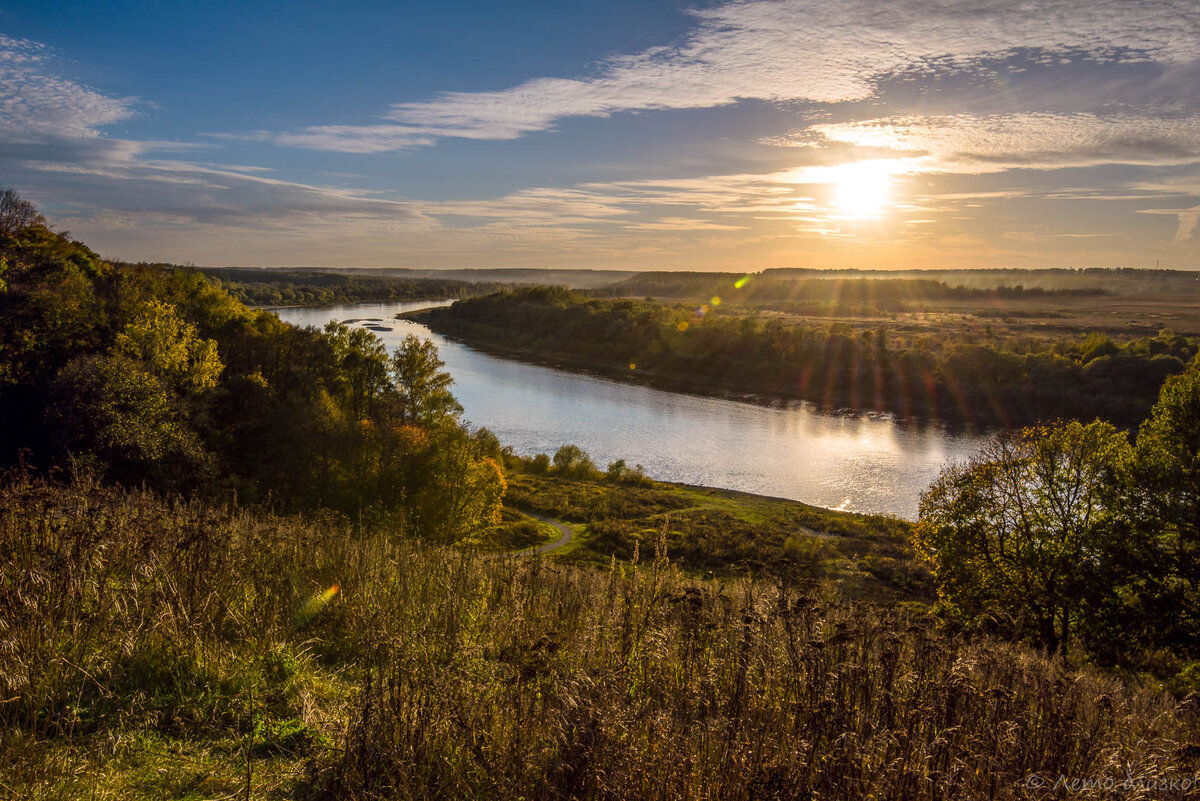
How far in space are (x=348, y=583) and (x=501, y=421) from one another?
5220cm

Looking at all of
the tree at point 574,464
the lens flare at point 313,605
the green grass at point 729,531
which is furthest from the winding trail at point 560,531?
the lens flare at point 313,605

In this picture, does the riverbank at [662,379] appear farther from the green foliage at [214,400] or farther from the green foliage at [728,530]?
the green foliage at [214,400]

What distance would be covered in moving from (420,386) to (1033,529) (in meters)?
26.9

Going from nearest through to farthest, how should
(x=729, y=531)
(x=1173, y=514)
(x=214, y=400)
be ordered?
(x=1173, y=514), (x=214, y=400), (x=729, y=531)

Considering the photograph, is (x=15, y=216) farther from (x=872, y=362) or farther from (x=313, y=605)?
(x=872, y=362)

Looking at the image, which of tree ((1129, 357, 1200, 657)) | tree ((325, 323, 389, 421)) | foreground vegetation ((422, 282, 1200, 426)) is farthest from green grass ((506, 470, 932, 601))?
foreground vegetation ((422, 282, 1200, 426))

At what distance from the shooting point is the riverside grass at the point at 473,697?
2822mm

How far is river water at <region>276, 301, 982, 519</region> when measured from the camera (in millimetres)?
43188

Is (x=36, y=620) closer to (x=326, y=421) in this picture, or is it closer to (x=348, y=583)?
(x=348, y=583)

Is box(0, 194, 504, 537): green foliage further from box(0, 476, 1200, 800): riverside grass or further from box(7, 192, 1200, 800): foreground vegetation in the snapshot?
box(0, 476, 1200, 800): riverside grass

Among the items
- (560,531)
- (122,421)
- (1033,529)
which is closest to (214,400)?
(122,421)

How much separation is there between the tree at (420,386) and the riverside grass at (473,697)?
1168 inches

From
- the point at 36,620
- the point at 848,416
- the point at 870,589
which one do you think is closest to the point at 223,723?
the point at 36,620

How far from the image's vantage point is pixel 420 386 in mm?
35156
